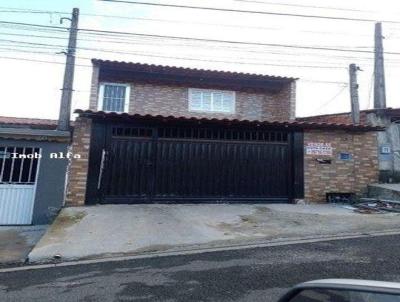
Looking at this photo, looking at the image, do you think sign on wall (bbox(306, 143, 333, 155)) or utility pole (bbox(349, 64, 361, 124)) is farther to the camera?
utility pole (bbox(349, 64, 361, 124))

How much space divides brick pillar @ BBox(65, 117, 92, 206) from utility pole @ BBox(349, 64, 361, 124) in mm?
11145

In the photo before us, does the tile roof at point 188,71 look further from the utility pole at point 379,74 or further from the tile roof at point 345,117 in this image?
the utility pole at point 379,74

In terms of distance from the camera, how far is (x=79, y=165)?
9.74 m

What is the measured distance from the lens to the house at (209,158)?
986cm

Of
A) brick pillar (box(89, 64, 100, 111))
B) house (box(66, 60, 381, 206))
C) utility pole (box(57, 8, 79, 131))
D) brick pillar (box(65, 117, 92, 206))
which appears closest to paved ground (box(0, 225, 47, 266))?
brick pillar (box(65, 117, 92, 206))

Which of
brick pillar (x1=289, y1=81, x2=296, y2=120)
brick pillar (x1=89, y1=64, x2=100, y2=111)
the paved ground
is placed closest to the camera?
the paved ground

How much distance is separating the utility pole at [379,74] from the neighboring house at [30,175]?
13.7 m

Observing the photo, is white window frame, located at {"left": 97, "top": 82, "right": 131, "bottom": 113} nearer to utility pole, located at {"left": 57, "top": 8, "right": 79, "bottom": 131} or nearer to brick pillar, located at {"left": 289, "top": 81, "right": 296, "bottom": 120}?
utility pole, located at {"left": 57, "top": 8, "right": 79, "bottom": 131}

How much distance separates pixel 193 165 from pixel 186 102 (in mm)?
4756

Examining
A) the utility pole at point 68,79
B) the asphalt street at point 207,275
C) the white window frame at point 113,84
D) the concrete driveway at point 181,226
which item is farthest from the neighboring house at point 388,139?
the utility pole at point 68,79

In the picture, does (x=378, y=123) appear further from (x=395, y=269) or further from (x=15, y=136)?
(x=15, y=136)

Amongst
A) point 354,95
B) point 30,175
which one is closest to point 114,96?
point 30,175

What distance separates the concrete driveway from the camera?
20.5 ft

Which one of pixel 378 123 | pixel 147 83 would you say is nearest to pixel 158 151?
pixel 147 83
